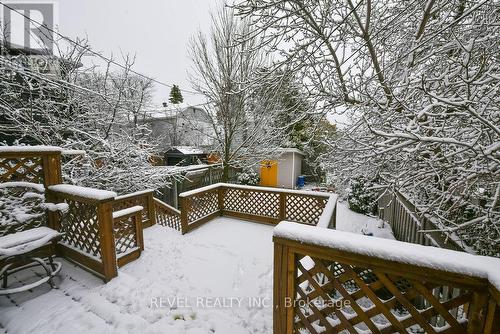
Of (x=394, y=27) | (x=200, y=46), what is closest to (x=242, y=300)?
(x=394, y=27)

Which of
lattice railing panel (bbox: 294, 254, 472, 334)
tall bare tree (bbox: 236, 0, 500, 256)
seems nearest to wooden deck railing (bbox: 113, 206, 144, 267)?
lattice railing panel (bbox: 294, 254, 472, 334)

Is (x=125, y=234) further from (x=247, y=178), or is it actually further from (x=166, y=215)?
(x=247, y=178)

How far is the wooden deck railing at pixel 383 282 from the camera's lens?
1.21 metres

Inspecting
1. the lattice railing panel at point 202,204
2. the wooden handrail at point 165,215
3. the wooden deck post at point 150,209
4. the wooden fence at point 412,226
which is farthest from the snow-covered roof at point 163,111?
the wooden fence at point 412,226

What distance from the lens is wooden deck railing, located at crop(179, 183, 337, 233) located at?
19.0 ft

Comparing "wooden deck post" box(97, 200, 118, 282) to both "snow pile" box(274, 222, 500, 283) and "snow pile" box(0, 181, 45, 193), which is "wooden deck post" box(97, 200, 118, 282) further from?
"snow pile" box(274, 222, 500, 283)

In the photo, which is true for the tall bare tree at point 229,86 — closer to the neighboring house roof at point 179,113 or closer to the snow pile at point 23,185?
the neighboring house roof at point 179,113

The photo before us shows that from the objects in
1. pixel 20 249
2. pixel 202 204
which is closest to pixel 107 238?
pixel 20 249

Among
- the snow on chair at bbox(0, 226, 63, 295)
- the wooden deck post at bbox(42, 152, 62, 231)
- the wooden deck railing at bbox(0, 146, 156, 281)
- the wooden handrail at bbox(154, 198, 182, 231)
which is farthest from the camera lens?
the wooden handrail at bbox(154, 198, 182, 231)

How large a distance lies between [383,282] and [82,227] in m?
4.10

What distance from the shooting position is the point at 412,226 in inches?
167

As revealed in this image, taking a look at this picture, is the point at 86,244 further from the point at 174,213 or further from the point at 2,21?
the point at 2,21

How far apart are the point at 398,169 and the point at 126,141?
771 centimetres

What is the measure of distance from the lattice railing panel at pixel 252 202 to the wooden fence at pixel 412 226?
9.05ft
